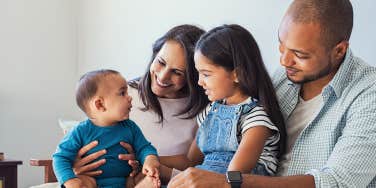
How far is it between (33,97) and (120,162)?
2324mm

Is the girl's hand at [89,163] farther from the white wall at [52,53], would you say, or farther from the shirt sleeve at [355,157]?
the white wall at [52,53]

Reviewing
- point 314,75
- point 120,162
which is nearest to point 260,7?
point 314,75

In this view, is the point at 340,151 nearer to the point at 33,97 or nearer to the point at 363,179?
the point at 363,179

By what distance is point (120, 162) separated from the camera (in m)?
1.86

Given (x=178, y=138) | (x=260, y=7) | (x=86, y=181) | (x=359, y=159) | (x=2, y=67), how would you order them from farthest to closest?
(x=2, y=67) < (x=260, y=7) < (x=178, y=138) < (x=86, y=181) < (x=359, y=159)

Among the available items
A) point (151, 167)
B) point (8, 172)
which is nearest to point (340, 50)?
point (151, 167)

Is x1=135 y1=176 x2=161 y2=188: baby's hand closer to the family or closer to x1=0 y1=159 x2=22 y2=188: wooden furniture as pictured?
the family

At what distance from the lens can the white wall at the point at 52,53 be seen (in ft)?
11.8

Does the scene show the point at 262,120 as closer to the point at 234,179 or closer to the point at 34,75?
the point at 234,179

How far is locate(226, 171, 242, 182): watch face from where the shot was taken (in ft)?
4.76

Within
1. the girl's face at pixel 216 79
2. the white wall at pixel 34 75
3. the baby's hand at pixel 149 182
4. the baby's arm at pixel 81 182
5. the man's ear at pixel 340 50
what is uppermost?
the man's ear at pixel 340 50

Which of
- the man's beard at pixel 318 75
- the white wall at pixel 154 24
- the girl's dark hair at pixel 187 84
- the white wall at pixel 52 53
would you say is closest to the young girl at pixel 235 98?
the man's beard at pixel 318 75

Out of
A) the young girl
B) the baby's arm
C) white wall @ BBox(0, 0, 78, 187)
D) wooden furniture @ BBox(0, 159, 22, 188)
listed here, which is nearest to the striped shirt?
the young girl

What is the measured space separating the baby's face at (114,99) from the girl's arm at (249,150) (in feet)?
1.38
